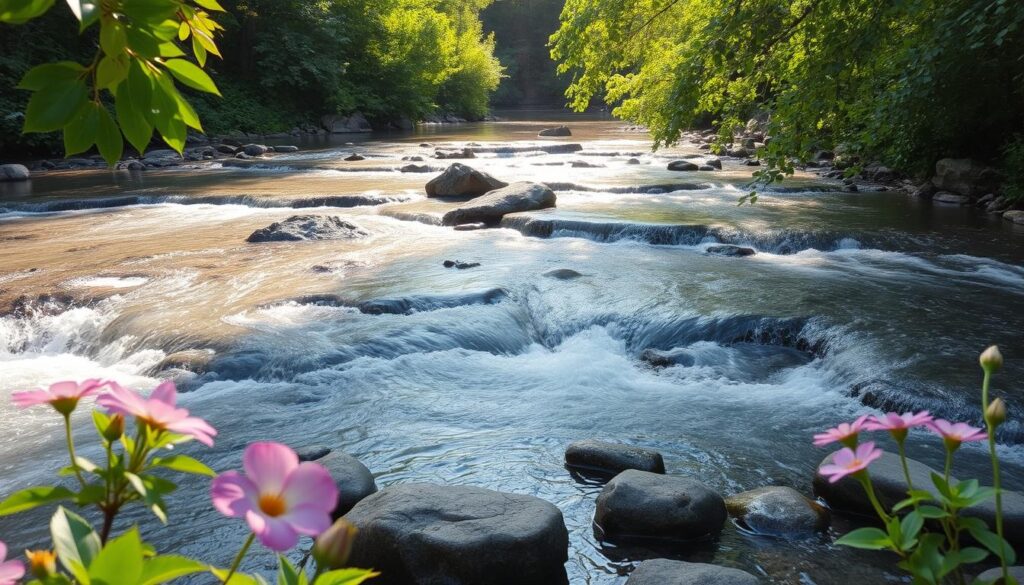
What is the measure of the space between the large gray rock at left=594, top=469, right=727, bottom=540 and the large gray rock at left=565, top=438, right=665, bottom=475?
434mm

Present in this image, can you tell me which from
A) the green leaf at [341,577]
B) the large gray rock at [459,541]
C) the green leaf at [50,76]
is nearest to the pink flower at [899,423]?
the green leaf at [341,577]

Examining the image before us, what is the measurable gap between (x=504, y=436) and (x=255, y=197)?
10.5m

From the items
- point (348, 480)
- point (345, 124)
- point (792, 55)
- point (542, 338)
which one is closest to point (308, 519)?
point (348, 480)

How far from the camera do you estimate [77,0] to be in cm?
93

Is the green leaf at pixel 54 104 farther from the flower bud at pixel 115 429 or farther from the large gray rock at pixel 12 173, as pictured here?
the large gray rock at pixel 12 173

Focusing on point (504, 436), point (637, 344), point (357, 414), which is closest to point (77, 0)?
point (504, 436)

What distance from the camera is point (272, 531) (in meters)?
0.74

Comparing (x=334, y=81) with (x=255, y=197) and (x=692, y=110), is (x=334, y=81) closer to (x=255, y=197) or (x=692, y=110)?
(x=255, y=197)

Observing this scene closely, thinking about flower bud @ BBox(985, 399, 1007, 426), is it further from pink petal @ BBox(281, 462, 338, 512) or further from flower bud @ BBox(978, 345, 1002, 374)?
pink petal @ BBox(281, 462, 338, 512)

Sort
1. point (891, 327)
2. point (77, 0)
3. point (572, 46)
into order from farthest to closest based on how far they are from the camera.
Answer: point (572, 46), point (891, 327), point (77, 0)

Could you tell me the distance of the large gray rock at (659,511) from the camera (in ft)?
12.5

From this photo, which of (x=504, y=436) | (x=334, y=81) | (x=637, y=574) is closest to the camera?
(x=637, y=574)

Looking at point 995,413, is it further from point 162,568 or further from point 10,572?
point 10,572

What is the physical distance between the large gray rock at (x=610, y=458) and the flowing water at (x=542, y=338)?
132mm
